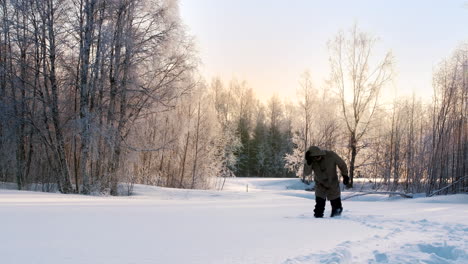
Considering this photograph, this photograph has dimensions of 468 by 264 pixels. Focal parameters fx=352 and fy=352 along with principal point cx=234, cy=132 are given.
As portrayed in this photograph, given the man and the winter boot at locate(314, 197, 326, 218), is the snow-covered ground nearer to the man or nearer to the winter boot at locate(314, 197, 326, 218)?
the winter boot at locate(314, 197, 326, 218)

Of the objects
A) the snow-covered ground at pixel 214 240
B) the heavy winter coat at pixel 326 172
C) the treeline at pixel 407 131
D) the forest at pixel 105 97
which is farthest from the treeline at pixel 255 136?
the snow-covered ground at pixel 214 240

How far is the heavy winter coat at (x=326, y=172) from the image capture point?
22.0ft

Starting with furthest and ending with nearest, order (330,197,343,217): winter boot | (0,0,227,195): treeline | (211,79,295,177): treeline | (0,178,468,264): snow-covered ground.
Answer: (211,79,295,177): treeline → (0,0,227,195): treeline → (330,197,343,217): winter boot → (0,178,468,264): snow-covered ground

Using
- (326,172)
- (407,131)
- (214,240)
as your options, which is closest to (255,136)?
(407,131)

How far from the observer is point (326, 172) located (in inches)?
267

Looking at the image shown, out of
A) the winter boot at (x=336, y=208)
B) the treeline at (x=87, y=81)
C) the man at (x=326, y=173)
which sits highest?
the treeline at (x=87, y=81)

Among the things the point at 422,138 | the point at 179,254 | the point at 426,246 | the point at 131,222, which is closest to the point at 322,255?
the point at 179,254

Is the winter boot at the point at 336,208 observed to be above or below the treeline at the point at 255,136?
below

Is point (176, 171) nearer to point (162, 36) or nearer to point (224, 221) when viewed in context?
point (162, 36)

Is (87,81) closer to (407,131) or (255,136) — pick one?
(407,131)

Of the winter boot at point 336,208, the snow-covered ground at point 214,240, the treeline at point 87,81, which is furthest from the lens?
the treeline at point 87,81

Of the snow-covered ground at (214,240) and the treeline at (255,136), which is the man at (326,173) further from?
the treeline at (255,136)

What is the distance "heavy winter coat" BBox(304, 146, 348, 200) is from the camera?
22.0 feet

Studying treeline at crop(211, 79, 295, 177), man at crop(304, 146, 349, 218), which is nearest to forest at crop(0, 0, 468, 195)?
man at crop(304, 146, 349, 218)
